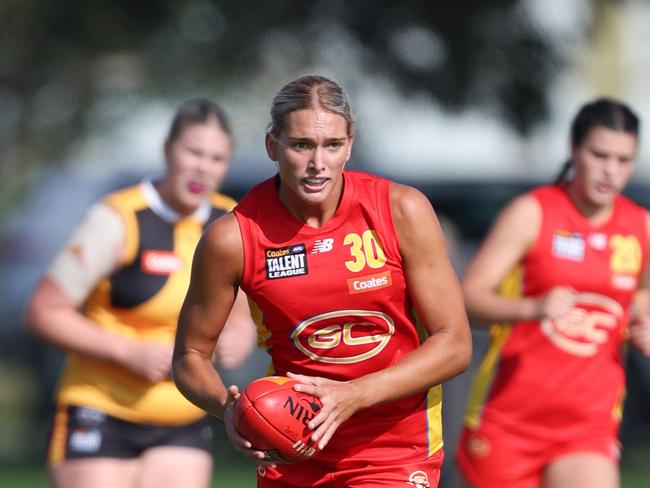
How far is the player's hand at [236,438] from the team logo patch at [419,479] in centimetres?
51

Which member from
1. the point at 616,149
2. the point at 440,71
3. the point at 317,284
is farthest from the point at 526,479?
the point at 440,71

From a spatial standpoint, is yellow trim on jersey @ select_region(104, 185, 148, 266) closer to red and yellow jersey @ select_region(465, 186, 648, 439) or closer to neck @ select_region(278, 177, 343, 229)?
neck @ select_region(278, 177, 343, 229)

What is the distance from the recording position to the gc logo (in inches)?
173

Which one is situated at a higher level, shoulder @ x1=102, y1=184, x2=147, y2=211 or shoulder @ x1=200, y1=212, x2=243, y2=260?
shoulder @ x1=102, y1=184, x2=147, y2=211

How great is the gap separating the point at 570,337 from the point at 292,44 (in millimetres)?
5593

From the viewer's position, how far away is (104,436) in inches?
220

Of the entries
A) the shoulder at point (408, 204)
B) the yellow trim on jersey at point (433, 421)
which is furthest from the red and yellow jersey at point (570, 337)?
the shoulder at point (408, 204)

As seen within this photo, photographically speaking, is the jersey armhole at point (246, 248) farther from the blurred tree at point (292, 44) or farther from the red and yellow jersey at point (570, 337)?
the blurred tree at point (292, 44)

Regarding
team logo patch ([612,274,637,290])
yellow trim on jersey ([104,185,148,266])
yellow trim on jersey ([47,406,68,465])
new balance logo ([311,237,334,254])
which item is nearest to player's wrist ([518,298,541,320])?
team logo patch ([612,274,637,290])

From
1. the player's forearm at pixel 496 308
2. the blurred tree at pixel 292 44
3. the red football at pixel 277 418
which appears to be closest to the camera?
the red football at pixel 277 418

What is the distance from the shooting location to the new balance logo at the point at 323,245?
437 cm

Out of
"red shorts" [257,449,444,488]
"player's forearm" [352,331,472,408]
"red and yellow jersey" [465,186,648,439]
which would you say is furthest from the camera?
"red and yellow jersey" [465,186,648,439]

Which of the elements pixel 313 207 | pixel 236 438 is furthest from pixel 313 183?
pixel 236 438

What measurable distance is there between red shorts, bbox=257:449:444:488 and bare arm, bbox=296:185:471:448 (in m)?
0.32
